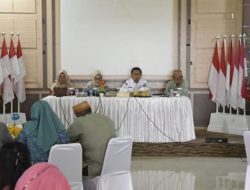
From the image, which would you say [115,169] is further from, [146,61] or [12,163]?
[146,61]

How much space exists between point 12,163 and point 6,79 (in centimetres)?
538

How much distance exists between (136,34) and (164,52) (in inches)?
24.4

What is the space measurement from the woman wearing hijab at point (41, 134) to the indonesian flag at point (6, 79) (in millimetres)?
4036

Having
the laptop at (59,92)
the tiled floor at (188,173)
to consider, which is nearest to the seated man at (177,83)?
the tiled floor at (188,173)

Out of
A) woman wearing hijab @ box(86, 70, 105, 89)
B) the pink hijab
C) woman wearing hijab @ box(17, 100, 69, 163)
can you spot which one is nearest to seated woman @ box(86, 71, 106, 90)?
woman wearing hijab @ box(86, 70, 105, 89)

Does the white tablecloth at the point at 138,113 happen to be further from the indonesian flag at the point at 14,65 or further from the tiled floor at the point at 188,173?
the indonesian flag at the point at 14,65

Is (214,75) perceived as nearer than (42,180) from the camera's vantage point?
No

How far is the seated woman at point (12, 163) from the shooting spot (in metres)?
1.89

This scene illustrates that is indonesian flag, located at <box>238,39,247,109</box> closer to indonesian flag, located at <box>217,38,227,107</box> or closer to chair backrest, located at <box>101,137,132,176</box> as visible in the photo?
indonesian flag, located at <box>217,38,227,107</box>

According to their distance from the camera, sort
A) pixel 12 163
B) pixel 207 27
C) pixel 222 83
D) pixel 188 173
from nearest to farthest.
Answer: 1. pixel 12 163
2. pixel 188 173
3. pixel 222 83
4. pixel 207 27

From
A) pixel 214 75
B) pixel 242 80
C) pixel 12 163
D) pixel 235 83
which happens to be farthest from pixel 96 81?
pixel 12 163

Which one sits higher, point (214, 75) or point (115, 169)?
point (214, 75)

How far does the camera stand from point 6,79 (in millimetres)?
7102

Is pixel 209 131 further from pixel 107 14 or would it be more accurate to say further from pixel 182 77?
pixel 107 14
